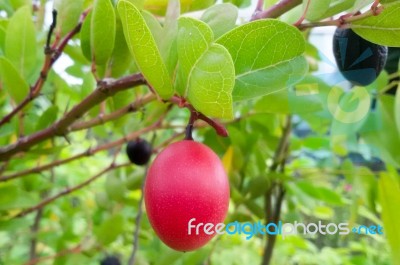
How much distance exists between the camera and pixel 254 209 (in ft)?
3.59

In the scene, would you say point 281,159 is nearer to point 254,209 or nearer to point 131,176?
point 254,209

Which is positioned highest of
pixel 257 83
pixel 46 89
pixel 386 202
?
pixel 257 83

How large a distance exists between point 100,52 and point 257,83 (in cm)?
27

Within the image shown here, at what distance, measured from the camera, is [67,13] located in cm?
75

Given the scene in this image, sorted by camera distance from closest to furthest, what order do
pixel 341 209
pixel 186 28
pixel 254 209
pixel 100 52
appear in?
1. pixel 186 28
2. pixel 100 52
3. pixel 254 209
4. pixel 341 209

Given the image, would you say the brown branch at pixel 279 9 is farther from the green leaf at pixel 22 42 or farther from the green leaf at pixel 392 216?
the green leaf at pixel 22 42

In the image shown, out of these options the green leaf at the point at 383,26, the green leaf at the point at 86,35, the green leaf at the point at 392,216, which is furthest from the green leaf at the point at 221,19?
the green leaf at the point at 392,216

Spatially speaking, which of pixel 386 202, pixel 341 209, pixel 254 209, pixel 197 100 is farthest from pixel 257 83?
pixel 341 209

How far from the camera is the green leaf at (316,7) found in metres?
0.53

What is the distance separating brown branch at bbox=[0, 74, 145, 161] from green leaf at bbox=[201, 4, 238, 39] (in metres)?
0.10

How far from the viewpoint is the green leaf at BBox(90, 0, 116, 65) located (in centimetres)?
61

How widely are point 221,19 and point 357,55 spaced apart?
184mm

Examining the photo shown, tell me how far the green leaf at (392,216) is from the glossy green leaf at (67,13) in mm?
512

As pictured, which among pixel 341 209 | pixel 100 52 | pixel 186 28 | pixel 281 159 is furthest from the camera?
pixel 341 209
